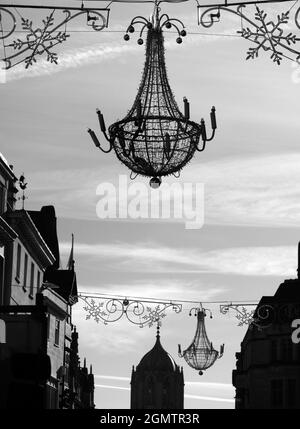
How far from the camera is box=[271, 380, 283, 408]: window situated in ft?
284

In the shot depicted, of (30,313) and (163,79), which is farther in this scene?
(30,313)

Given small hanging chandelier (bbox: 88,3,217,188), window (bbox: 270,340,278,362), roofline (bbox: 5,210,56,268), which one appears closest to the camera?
small hanging chandelier (bbox: 88,3,217,188)

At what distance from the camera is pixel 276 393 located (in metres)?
87.9

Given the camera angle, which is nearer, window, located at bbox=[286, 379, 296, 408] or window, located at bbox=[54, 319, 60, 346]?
window, located at bbox=[54, 319, 60, 346]

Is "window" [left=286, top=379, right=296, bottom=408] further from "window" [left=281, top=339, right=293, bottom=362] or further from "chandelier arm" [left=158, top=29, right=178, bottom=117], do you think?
"chandelier arm" [left=158, top=29, right=178, bottom=117]

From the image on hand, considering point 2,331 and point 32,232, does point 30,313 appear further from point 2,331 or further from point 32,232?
point 2,331

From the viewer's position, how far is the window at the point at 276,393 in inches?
3403

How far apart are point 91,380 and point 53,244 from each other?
4068 cm

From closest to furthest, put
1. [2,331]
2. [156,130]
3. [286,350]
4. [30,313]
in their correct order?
[156,130] → [2,331] → [30,313] → [286,350]

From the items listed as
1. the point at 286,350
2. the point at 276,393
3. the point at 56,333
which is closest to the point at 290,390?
→ the point at 276,393

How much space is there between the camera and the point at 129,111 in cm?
1919

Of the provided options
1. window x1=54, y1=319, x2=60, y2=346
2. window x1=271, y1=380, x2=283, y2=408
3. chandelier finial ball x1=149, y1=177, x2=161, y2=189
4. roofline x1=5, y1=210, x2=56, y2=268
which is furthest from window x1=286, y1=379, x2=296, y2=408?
chandelier finial ball x1=149, y1=177, x2=161, y2=189
